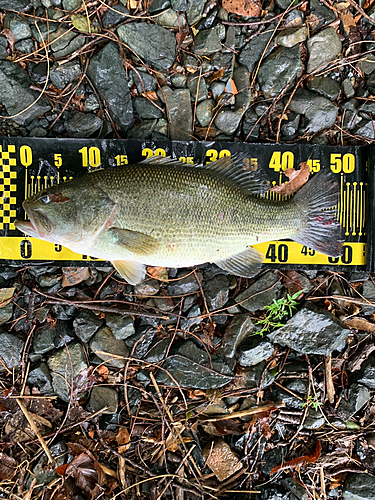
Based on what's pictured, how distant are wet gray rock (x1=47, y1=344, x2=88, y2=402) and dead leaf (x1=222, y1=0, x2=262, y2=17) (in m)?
3.92

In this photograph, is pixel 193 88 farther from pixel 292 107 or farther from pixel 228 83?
pixel 292 107

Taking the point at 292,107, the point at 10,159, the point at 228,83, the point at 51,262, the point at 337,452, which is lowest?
the point at 337,452

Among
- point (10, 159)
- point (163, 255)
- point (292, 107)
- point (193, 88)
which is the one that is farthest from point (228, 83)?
point (10, 159)

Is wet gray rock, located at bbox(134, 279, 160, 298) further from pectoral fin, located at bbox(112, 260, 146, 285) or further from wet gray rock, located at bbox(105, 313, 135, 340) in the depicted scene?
pectoral fin, located at bbox(112, 260, 146, 285)

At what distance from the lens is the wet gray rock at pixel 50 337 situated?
3719 millimetres

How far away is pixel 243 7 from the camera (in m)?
3.77

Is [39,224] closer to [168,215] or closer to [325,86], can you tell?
[168,215]

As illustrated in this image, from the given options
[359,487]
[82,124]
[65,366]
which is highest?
[82,124]

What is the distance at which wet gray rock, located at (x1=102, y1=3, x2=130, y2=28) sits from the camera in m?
3.68

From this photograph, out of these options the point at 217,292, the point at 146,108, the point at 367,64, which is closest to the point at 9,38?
the point at 146,108

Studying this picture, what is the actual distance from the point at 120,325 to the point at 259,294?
1523 millimetres

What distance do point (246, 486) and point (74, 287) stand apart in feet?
9.06

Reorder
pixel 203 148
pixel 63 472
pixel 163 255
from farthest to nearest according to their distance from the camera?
1. pixel 203 148
2. pixel 63 472
3. pixel 163 255

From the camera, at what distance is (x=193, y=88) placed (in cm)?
Result: 384
